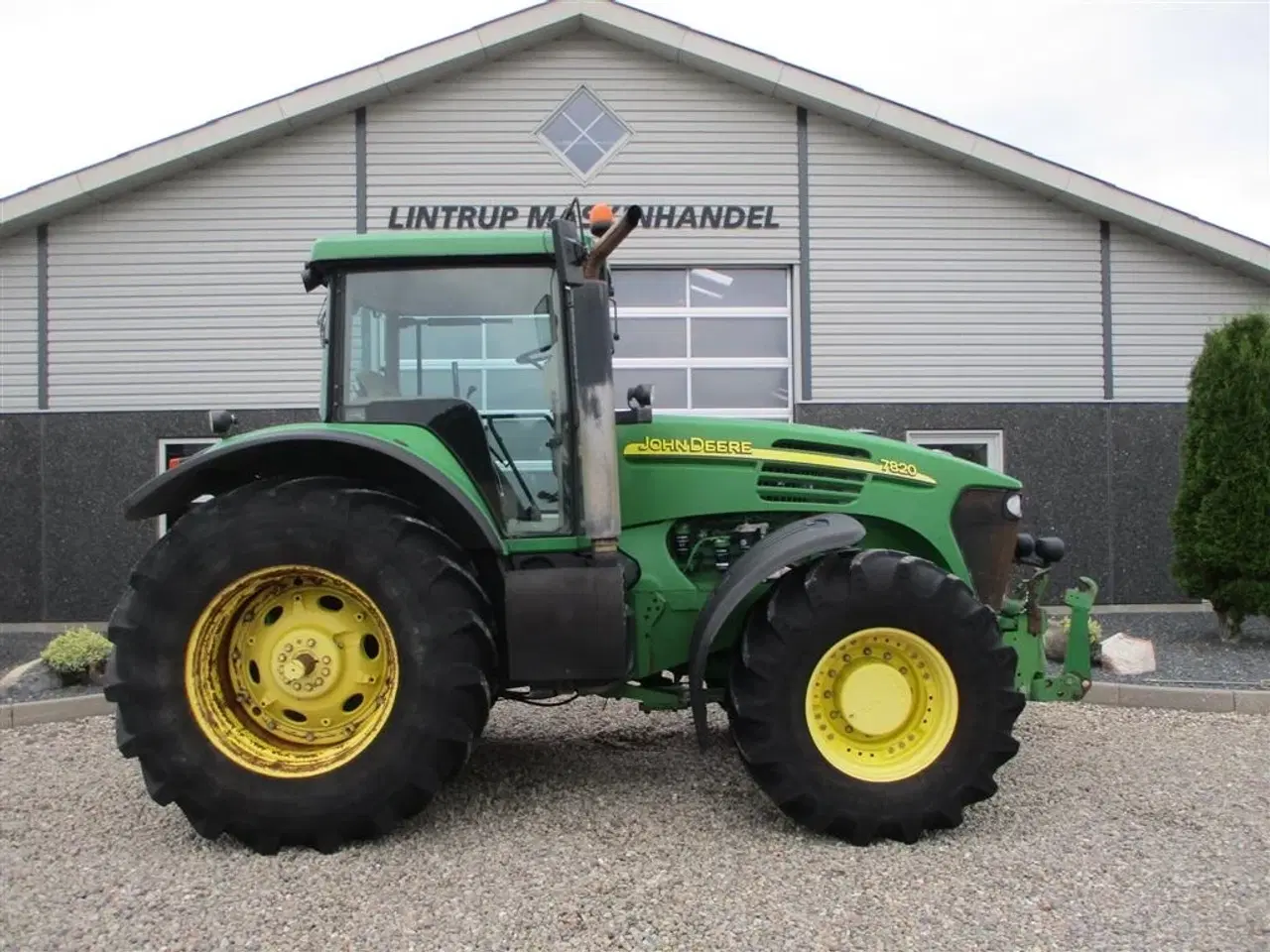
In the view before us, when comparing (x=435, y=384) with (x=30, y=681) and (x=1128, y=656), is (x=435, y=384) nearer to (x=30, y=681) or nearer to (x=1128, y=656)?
(x=30, y=681)

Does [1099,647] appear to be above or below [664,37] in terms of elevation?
below

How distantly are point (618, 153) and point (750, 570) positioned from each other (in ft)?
24.5

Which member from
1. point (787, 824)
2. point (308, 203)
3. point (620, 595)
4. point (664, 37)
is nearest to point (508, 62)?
point (664, 37)

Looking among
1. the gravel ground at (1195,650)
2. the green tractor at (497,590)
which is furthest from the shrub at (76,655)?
the gravel ground at (1195,650)

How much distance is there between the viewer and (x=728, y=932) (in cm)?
322

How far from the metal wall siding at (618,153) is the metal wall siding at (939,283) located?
48 cm

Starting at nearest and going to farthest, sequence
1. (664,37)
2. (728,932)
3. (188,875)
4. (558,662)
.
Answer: (728,932), (188,875), (558,662), (664,37)

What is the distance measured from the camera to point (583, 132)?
35.4 ft

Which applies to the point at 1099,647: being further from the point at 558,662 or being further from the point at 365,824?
the point at 365,824

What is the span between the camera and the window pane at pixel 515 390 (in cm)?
441

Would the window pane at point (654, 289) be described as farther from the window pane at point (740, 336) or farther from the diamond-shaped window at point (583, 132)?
the diamond-shaped window at point (583, 132)

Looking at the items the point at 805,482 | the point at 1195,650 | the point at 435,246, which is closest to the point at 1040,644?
the point at 805,482

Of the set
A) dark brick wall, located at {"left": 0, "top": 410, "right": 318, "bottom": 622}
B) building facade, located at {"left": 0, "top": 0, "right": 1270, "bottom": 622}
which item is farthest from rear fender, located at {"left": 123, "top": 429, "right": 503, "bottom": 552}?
building facade, located at {"left": 0, "top": 0, "right": 1270, "bottom": 622}

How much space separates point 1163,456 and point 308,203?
8877 millimetres
